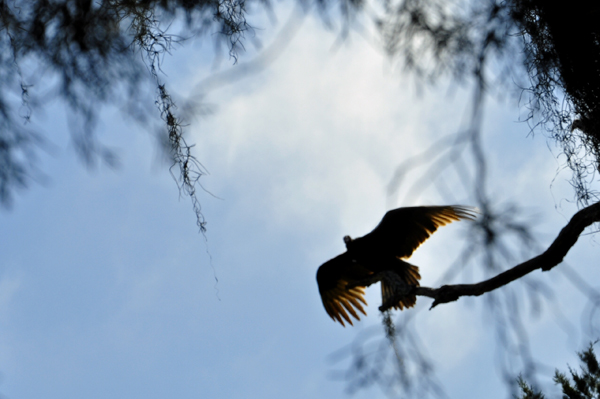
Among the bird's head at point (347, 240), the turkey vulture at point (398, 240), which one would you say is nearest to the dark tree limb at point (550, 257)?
the turkey vulture at point (398, 240)

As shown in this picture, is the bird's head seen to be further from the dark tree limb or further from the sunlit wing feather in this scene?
the dark tree limb

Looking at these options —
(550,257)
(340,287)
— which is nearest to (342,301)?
(340,287)

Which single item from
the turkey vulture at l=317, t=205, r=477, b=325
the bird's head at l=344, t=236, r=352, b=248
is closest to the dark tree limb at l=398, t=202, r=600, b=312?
the turkey vulture at l=317, t=205, r=477, b=325

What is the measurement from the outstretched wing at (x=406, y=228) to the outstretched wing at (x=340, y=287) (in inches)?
12.7

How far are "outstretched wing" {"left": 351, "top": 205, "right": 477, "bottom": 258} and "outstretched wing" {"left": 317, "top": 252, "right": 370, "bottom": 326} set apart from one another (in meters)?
0.32

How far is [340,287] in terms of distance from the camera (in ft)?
12.9

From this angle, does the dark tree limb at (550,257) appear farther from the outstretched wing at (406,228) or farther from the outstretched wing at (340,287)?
the outstretched wing at (340,287)

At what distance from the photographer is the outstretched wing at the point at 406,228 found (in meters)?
3.46

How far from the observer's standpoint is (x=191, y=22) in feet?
6.99

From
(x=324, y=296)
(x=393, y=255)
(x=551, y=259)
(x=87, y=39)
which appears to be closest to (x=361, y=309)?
(x=324, y=296)

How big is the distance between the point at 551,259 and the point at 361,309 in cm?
199

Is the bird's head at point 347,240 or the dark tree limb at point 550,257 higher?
the bird's head at point 347,240

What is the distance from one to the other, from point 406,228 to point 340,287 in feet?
2.34

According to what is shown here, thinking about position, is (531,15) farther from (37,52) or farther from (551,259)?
(37,52)
